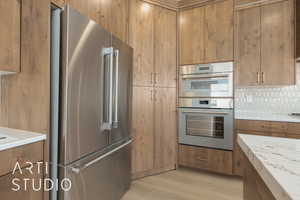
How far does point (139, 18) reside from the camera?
270 cm

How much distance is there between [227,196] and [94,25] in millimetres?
2348

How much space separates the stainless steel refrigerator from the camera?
1317 mm

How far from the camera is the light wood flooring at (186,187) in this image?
223 centimetres

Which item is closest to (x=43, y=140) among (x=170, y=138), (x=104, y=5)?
(x=104, y=5)

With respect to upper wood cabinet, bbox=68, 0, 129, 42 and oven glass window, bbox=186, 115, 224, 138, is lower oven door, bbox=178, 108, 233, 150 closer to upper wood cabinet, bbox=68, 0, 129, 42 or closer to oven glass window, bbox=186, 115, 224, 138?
oven glass window, bbox=186, 115, 224, 138

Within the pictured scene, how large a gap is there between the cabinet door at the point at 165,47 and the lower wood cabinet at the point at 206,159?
43.5 inches

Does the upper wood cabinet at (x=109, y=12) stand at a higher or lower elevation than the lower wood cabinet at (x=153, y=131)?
higher

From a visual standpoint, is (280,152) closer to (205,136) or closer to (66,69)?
(66,69)

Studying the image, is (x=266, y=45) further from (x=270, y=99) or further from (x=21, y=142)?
(x=21, y=142)

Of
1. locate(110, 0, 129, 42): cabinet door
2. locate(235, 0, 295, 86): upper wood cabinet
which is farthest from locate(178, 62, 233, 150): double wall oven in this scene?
locate(110, 0, 129, 42): cabinet door

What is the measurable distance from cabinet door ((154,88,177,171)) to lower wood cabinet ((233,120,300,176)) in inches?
36.3

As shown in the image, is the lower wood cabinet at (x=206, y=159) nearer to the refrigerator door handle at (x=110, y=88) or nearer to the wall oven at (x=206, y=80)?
the wall oven at (x=206, y=80)

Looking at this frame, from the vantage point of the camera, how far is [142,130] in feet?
8.93

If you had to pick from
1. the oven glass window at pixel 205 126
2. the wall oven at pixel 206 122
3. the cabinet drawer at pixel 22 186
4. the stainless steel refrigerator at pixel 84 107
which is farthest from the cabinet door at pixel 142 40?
the cabinet drawer at pixel 22 186
